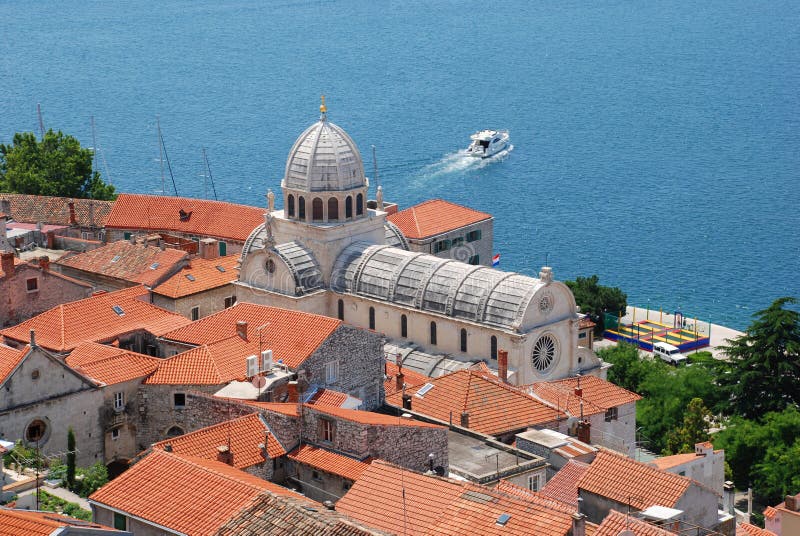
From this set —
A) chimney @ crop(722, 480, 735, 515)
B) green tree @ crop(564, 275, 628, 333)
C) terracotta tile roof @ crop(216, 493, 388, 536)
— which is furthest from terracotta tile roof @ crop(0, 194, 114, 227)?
terracotta tile roof @ crop(216, 493, 388, 536)

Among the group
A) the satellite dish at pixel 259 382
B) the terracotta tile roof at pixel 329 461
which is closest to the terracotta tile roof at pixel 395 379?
the satellite dish at pixel 259 382

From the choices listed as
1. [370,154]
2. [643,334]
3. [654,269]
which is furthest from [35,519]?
[370,154]

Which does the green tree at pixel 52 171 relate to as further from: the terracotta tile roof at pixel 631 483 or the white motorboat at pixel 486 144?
the terracotta tile roof at pixel 631 483

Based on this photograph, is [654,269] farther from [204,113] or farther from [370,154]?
[204,113]

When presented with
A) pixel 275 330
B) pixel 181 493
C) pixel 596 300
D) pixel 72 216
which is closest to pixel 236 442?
pixel 181 493

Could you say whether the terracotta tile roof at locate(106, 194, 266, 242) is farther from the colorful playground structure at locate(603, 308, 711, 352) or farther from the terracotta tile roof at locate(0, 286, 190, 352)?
the colorful playground structure at locate(603, 308, 711, 352)
